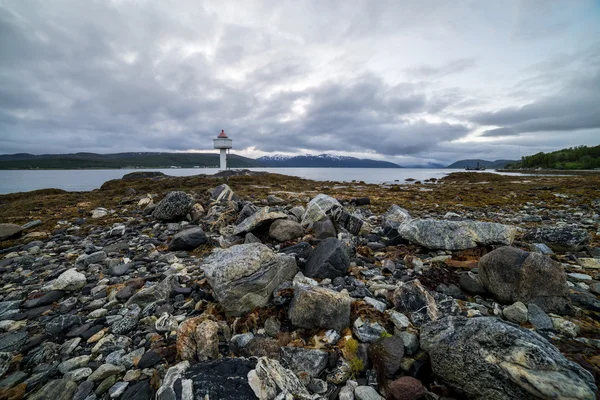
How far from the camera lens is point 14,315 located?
12.9 ft

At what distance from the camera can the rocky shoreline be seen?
2291 mm

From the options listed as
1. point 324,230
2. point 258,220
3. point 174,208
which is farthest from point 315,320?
point 174,208

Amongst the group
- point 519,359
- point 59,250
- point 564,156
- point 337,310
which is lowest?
point 59,250

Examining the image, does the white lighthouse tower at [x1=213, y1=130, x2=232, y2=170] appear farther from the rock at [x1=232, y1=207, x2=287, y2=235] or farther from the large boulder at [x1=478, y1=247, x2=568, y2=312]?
the large boulder at [x1=478, y1=247, x2=568, y2=312]

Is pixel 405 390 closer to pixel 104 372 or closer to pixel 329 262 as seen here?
pixel 329 262

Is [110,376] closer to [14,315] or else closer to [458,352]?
[14,315]

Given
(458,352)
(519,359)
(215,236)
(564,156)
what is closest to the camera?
(519,359)

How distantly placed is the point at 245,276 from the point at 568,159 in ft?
500

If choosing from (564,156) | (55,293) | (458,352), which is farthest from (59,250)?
(564,156)

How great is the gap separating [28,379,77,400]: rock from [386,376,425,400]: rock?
310 centimetres

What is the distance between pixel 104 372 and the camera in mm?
2674

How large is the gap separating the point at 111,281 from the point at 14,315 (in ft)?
4.20

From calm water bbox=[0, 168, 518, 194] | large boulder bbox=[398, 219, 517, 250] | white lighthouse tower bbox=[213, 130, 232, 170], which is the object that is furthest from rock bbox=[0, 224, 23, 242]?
white lighthouse tower bbox=[213, 130, 232, 170]

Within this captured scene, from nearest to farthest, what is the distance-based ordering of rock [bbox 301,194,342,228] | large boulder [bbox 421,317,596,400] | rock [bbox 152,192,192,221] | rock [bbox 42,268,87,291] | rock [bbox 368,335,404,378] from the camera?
large boulder [bbox 421,317,596,400]
rock [bbox 368,335,404,378]
rock [bbox 42,268,87,291]
rock [bbox 301,194,342,228]
rock [bbox 152,192,192,221]
